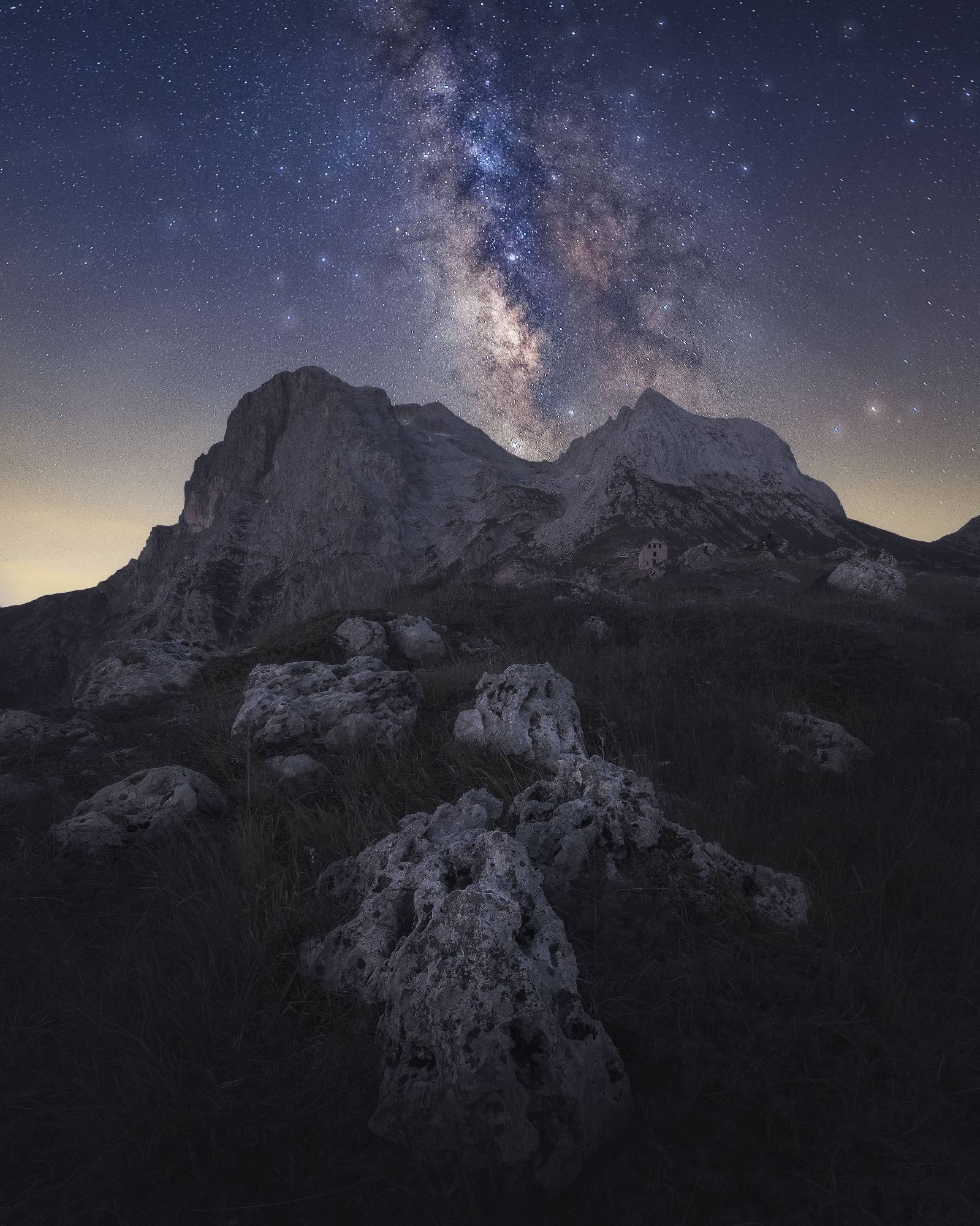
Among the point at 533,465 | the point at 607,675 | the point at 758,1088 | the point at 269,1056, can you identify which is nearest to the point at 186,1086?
the point at 269,1056

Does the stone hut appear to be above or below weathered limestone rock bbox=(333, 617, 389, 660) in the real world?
above

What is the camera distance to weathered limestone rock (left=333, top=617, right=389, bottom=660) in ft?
28.3

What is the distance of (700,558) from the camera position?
26219mm

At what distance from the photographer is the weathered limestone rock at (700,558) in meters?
24.5

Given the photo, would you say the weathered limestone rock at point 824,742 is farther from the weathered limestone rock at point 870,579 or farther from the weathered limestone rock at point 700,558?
the weathered limestone rock at point 700,558

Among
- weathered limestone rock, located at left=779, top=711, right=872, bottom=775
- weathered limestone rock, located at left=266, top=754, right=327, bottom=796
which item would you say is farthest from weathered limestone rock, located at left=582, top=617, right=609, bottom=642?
weathered limestone rock, located at left=266, top=754, right=327, bottom=796

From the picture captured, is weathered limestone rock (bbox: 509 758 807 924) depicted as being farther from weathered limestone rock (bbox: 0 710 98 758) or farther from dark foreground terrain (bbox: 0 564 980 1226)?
weathered limestone rock (bbox: 0 710 98 758)

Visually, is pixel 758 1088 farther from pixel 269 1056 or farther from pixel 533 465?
pixel 533 465

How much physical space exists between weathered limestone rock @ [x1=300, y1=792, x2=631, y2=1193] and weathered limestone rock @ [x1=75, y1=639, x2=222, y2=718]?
668cm

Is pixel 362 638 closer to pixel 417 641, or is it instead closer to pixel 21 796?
pixel 417 641

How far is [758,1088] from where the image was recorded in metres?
1.51

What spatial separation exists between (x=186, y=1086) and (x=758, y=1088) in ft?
5.55

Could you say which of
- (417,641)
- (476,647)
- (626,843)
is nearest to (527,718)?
(626,843)

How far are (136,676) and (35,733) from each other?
2.35 meters
